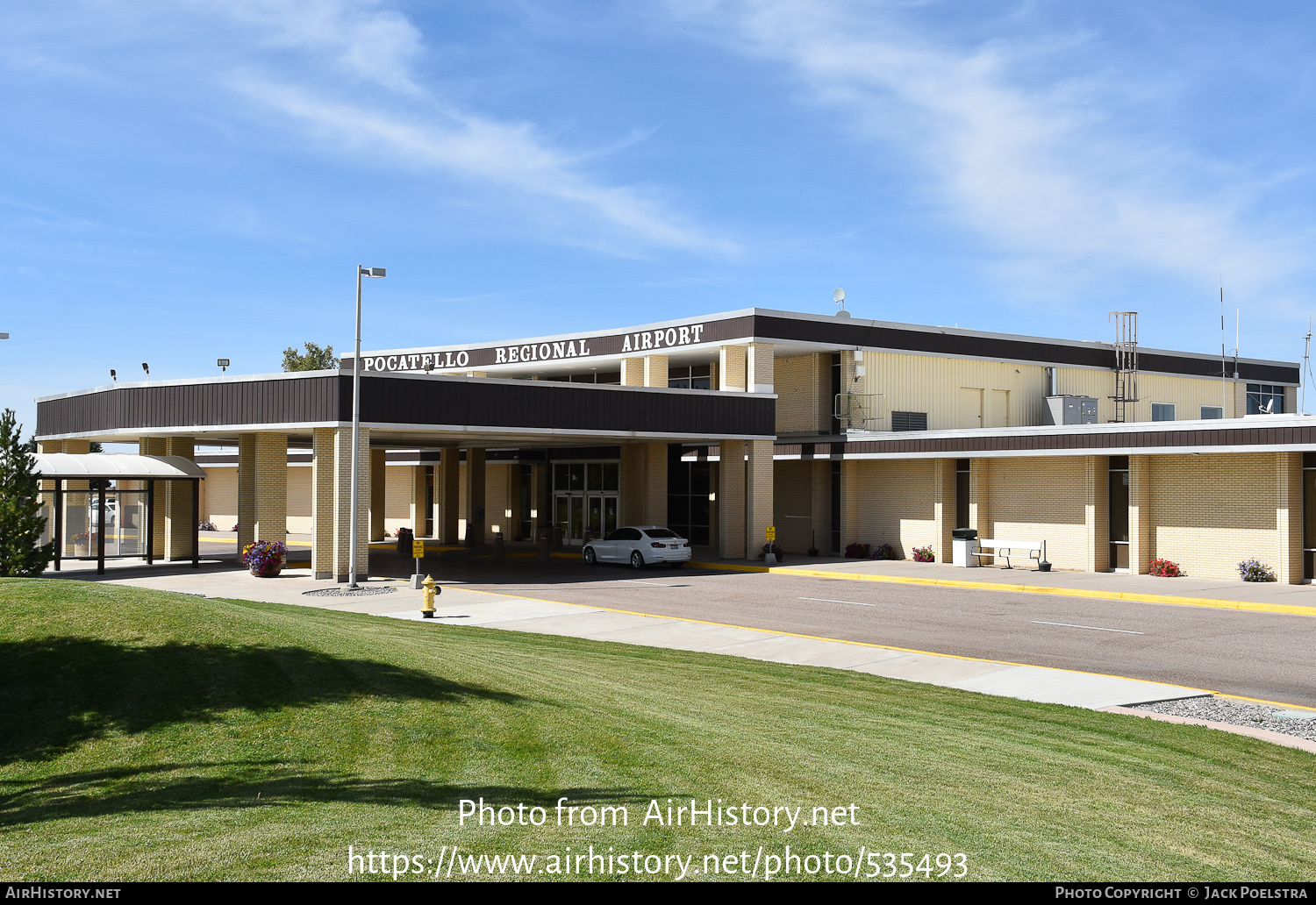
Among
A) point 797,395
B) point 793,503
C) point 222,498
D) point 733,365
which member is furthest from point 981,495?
point 222,498

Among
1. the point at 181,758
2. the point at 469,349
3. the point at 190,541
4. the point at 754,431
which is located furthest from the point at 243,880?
the point at 469,349

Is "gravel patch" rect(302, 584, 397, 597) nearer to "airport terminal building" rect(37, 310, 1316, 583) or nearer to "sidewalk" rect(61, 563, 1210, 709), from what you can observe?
"sidewalk" rect(61, 563, 1210, 709)

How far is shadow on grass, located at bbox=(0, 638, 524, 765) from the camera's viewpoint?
9.33 meters

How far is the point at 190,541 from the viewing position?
3775 cm

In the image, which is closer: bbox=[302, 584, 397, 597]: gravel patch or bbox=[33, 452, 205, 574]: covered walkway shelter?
bbox=[302, 584, 397, 597]: gravel patch

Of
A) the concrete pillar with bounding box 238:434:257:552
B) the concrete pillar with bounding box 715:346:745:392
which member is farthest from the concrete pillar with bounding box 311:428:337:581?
the concrete pillar with bounding box 715:346:745:392

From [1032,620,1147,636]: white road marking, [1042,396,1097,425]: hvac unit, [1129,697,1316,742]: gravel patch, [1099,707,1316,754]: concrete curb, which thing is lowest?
[1032,620,1147,636]: white road marking

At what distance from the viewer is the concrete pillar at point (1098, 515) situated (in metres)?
32.1

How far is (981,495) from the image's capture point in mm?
35094

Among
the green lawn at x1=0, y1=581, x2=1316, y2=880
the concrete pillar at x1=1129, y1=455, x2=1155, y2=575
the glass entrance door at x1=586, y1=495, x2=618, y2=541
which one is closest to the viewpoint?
the green lawn at x1=0, y1=581, x2=1316, y2=880

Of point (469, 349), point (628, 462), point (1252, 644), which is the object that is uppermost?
point (469, 349)

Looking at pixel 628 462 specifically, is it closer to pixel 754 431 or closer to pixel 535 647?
pixel 754 431

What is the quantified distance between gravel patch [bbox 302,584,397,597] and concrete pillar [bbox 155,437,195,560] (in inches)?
398

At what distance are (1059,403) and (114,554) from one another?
3525 cm
